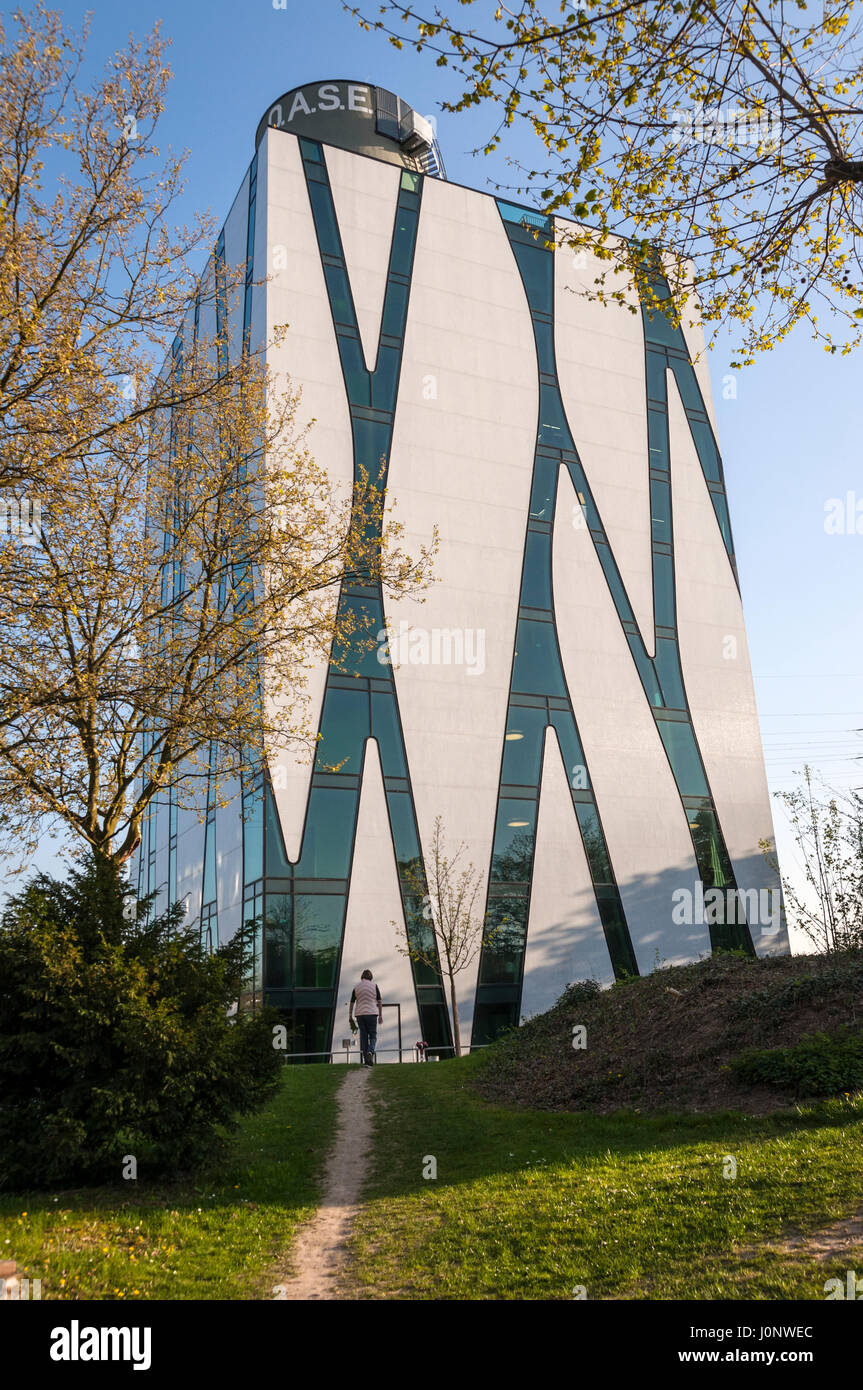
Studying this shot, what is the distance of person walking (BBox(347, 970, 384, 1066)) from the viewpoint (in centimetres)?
1812

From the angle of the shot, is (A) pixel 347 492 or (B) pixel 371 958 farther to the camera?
(A) pixel 347 492

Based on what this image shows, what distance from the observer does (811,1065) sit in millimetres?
9469

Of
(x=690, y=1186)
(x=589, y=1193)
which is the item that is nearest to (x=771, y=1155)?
(x=690, y=1186)

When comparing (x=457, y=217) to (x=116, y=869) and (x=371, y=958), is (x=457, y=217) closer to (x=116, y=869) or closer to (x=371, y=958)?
(x=371, y=958)

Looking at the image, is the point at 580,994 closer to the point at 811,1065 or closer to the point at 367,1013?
the point at 367,1013

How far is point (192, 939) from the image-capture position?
1039cm

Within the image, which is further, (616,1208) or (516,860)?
(516,860)

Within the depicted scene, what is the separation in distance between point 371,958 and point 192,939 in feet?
45.8

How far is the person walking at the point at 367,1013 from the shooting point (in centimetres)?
1812

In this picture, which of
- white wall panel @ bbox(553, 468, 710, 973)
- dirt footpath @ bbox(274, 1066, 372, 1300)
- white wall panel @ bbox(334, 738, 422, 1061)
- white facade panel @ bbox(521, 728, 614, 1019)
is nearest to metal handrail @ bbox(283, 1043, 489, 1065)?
white wall panel @ bbox(334, 738, 422, 1061)

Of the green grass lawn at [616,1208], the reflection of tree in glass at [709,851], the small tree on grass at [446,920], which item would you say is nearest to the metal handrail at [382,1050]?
the small tree on grass at [446,920]

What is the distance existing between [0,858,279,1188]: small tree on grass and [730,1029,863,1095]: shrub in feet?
17.1

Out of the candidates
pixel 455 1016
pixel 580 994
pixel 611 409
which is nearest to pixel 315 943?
pixel 455 1016

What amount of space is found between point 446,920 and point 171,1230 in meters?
17.1
